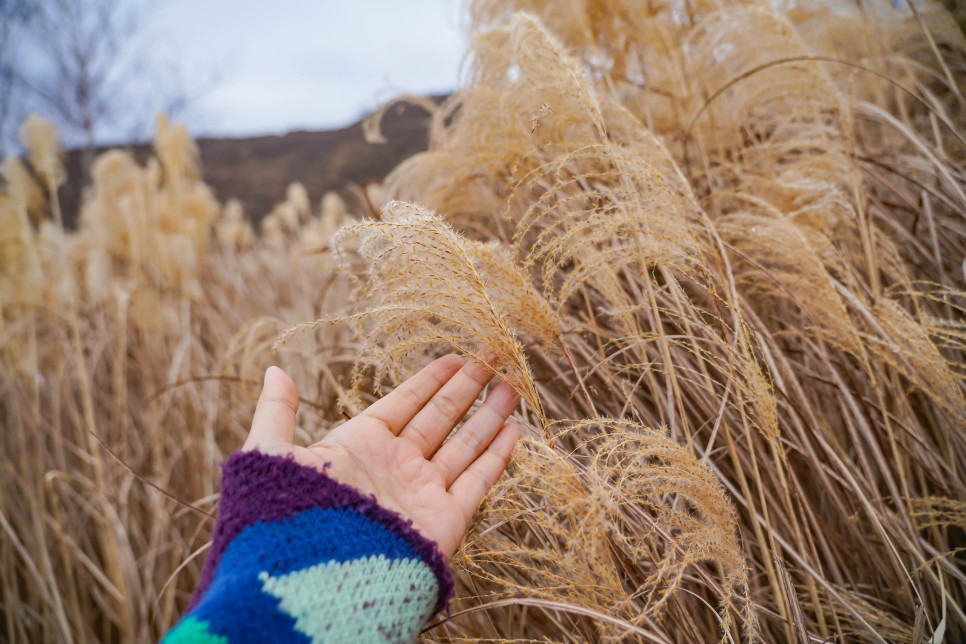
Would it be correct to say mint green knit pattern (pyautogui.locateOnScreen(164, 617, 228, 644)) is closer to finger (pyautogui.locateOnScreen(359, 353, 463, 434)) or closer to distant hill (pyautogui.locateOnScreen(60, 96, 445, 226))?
finger (pyautogui.locateOnScreen(359, 353, 463, 434))

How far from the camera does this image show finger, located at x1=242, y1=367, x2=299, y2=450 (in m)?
1.01

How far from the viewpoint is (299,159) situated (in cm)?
2356

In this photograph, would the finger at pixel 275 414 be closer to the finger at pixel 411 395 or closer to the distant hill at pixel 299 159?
the finger at pixel 411 395

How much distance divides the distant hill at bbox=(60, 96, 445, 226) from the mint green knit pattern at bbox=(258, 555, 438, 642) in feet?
57.1

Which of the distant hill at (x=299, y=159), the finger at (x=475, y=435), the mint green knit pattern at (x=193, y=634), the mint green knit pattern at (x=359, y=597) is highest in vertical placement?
the distant hill at (x=299, y=159)

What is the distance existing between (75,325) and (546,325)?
7.56 ft

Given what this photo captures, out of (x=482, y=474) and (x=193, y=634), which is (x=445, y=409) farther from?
(x=193, y=634)

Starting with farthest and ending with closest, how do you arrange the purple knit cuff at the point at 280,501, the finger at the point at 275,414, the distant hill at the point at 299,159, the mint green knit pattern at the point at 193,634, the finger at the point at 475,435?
the distant hill at the point at 299,159 → the finger at the point at 475,435 → the finger at the point at 275,414 → the purple knit cuff at the point at 280,501 → the mint green knit pattern at the point at 193,634

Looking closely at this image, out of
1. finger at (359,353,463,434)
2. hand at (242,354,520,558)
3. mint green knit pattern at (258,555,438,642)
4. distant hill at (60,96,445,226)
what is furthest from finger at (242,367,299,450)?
distant hill at (60,96,445,226)

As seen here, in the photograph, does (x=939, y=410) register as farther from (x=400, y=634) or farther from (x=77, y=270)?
(x=77, y=270)

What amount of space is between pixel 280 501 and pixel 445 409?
380mm

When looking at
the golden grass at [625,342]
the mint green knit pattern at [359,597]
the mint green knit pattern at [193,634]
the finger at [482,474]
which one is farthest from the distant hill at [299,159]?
the mint green knit pattern at [193,634]

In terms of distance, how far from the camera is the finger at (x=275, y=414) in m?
1.01

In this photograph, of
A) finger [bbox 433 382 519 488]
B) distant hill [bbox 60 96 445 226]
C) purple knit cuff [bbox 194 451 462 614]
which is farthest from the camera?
distant hill [bbox 60 96 445 226]
